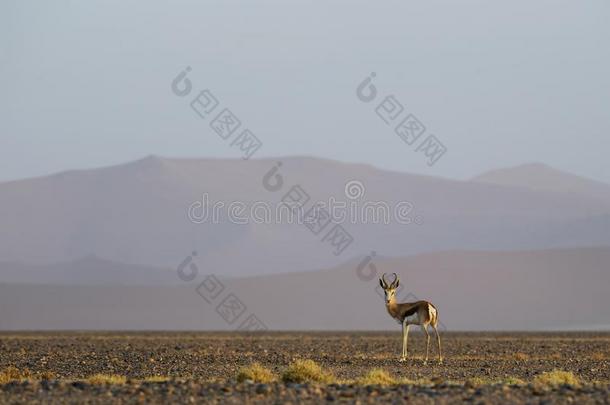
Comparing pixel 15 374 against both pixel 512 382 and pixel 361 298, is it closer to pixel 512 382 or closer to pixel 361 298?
pixel 512 382

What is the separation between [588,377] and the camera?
2733cm

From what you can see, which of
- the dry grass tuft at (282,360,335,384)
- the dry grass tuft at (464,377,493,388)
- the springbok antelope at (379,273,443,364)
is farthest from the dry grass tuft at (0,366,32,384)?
the springbok antelope at (379,273,443,364)

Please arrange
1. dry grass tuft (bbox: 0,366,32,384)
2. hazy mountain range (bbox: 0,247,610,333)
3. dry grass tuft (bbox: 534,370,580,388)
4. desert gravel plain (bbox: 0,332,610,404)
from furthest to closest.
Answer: hazy mountain range (bbox: 0,247,610,333) < dry grass tuft (bbox: 0,366,32,384) < dry grass tuft (bbox: 534,370,580,388) < desert gravel plain (bbox: 0,332,610,404)

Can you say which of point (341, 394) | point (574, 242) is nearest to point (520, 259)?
point (574, 242)

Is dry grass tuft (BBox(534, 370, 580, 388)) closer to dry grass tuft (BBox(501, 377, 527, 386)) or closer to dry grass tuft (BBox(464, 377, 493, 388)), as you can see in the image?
dry grass tuft (BBox(501, 377, 527, 386))

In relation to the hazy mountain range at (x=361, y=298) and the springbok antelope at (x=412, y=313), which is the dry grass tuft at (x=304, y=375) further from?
the hazy mountain range at (x=361, y=298)

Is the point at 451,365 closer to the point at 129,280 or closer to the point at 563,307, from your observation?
the point at 563,307

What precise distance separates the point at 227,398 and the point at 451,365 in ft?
45.2

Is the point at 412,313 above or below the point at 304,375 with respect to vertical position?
above

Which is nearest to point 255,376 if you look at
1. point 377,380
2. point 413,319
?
point 377,380

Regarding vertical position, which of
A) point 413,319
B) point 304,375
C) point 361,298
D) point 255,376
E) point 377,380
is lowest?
point 377,380

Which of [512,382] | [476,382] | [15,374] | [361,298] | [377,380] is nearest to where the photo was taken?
Result: [377,380]

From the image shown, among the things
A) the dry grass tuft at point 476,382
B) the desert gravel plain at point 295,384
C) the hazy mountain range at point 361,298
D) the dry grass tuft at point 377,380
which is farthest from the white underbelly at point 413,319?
the hazy mountain range at point 361,298

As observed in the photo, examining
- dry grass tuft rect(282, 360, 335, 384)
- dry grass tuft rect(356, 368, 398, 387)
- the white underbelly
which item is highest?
the white underbelly
